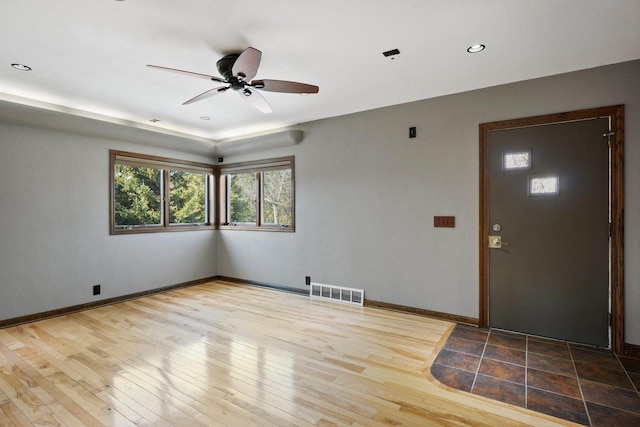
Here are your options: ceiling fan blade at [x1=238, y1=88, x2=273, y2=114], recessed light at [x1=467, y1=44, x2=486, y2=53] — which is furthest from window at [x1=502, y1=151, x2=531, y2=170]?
ceiling fan blade at [x1=238, y1=88, x2=273, y2=114]

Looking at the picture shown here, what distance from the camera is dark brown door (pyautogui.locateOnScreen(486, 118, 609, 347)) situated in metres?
2.93

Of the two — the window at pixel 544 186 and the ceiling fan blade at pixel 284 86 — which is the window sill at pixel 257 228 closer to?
the ceiling fan blade at pixel 284 86

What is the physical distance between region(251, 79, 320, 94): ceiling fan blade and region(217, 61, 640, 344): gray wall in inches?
66.0

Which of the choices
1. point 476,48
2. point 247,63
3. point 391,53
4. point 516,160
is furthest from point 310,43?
point 516,160

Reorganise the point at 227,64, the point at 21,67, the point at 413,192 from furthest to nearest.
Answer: the point at 413,192, the point at 21,67, the point at 227,64

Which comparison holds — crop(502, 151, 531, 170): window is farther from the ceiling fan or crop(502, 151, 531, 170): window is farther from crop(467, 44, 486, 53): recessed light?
the ceiling fan

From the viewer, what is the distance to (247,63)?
2.38m

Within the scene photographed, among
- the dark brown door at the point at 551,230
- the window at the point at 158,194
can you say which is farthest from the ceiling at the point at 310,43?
the window at the point at 158,194

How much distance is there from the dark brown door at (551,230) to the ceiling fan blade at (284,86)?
2.12m

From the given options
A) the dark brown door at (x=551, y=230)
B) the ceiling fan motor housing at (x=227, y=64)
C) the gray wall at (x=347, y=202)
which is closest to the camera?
the ceiling fan motor housing at (x=227, y=64)

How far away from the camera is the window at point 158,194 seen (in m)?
4.61

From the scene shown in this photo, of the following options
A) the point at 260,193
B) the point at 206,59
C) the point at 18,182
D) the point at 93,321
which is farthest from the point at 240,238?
the point at 206,59

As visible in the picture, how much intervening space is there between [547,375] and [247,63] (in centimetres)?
339

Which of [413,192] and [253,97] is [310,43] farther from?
[413,192]
